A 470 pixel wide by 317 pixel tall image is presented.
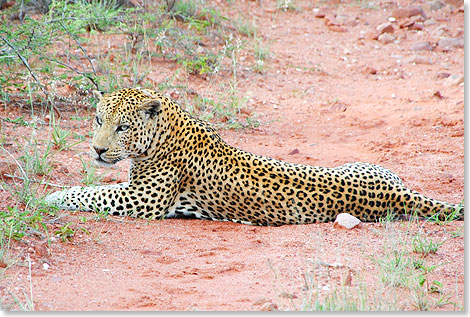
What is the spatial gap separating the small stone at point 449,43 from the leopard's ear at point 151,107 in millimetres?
10424

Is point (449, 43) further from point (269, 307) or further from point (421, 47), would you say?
point (269, 307)

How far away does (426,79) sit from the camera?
1416cm

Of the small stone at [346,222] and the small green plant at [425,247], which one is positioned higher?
the small green plant at [425,247]

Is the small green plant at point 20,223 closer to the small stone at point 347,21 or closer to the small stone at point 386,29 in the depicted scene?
the small stone at point 386,29

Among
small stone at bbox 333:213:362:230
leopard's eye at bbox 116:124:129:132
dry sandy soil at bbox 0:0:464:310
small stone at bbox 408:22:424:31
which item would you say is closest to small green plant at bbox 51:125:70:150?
dry sandy soil at bbox 0:0:464:310

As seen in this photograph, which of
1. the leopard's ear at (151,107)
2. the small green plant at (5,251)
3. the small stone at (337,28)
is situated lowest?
the small green plant at (5,251)

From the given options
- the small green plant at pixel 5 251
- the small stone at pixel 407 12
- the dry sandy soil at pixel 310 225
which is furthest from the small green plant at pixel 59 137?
the small stone at pixel 407 12

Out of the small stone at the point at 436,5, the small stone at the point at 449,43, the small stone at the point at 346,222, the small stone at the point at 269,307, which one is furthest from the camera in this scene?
the small stone at the point at 436,5

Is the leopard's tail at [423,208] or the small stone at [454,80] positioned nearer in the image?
the leopard's tail at [423,208]

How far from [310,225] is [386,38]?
10.2 m

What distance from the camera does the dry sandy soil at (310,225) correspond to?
17.9 ft

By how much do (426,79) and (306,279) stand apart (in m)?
9.47

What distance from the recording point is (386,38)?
1647cm

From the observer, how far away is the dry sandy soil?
5.44m
